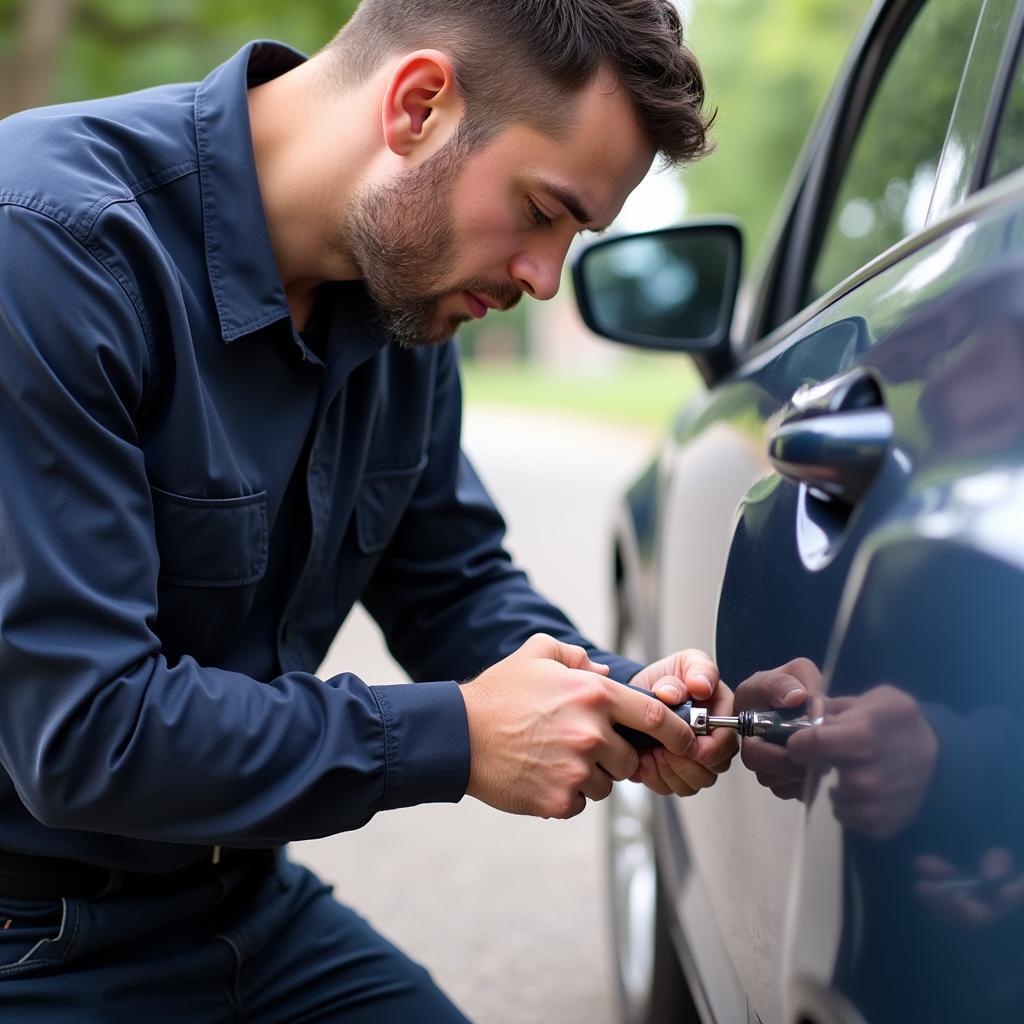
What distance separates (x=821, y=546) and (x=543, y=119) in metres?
0.78

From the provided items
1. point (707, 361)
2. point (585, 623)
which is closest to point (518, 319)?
point (585, 623)

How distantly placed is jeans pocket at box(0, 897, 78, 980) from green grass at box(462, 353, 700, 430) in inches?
393

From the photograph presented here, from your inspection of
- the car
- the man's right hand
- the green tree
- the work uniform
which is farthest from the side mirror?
the green tree

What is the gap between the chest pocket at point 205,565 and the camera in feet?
5.49

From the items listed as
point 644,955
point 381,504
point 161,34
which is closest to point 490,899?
point 644,955

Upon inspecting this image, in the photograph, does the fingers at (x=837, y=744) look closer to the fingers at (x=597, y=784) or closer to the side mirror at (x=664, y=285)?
the fingers at (x=597, y=784)

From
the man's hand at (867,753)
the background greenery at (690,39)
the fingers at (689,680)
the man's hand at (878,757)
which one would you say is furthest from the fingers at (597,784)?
the background greenery at (690,39)

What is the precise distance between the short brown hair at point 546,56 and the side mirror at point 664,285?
74cm

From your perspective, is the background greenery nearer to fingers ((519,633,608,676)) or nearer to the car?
the car

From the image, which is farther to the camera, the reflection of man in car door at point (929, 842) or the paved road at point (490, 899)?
the paved road at point (490, 899)

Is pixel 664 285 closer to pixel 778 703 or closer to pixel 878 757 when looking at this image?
pixel 778 703

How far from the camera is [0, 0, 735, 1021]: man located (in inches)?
58.1

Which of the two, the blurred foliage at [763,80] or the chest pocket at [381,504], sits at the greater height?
the chest pocket at [381,504]

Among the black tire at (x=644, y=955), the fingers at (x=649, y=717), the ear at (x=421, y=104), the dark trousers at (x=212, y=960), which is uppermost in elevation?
the ear at (x=421, y=104)
